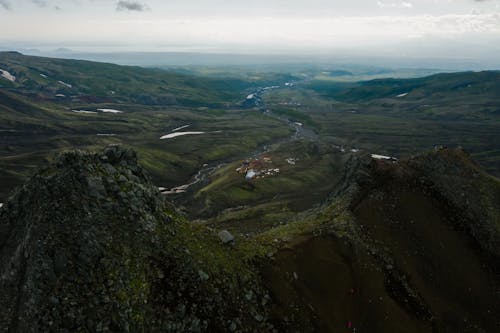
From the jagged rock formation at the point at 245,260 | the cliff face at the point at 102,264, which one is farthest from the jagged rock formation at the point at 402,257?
the cliff face at the point at 102,264

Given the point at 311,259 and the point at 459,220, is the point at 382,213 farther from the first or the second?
the point at 311,259

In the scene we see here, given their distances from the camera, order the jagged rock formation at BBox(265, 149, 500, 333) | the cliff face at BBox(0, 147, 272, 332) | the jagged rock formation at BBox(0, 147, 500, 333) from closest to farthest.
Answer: the cliff face at BBox(0, 147, 272, 332)
the jagged rock formation at BBox(0, 147, 500, 333)
the jagged rock formation at BBox(265, 149, 500, 333)

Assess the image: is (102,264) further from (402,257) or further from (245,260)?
(402,257)

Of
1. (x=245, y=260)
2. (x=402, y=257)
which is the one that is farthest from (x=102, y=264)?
(x=402, y=257)

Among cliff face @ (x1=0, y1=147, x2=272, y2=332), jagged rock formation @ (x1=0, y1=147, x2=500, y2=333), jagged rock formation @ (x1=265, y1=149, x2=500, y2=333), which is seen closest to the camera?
cliff face @ (x1=0, y1=147, x2=272, y2=332)

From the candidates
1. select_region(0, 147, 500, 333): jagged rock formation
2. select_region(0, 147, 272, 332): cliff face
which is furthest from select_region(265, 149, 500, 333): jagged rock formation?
select_region(0, 147, 272, 332): cliff face

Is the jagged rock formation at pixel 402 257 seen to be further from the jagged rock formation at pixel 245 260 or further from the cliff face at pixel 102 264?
the cliff face at pixel 102 264

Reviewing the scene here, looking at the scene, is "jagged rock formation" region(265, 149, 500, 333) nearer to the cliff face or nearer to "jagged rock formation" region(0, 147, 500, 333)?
"jagged rock formation" region(0, 147, 500, 333)

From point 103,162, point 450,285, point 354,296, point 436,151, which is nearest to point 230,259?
point 354,296

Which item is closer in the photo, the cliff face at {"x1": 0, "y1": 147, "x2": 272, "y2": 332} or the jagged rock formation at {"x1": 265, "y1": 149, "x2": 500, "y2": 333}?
the cliff face at {"x1": 0, "y1": 147, "x2": 272, "y2": 332}

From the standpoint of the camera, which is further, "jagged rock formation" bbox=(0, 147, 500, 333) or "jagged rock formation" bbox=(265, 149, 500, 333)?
"jagged rock formation" bbox=(265, 149, 500, 333)
